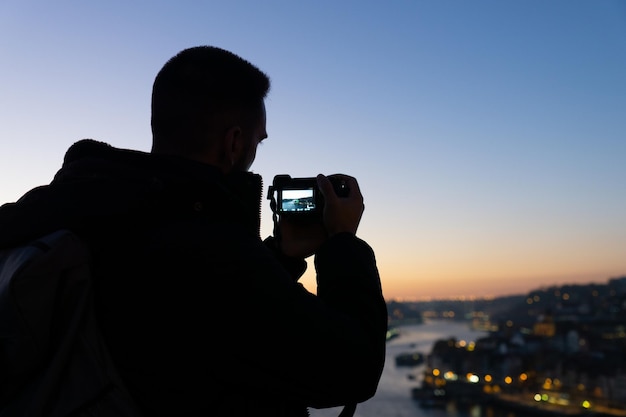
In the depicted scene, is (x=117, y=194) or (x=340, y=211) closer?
(x=117, y=194)

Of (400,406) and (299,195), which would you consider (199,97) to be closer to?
(299,195)

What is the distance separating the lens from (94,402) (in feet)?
1.53

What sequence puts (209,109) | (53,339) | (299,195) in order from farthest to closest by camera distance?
(299,195), (209,109), (53,339)

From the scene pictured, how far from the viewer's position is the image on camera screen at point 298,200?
0.71 m

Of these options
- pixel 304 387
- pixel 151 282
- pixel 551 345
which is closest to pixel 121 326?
pixel 151 282

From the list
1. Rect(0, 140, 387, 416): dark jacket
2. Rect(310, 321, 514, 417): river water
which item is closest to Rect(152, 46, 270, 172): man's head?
Rect(0, 140, 387, 416): dark jacket

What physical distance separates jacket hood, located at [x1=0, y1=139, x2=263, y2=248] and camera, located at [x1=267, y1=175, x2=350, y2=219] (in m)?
0.13

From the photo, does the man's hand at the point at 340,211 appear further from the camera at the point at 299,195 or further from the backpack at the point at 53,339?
the backpack at the point at 53,339

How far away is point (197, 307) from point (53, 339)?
0.38 ft

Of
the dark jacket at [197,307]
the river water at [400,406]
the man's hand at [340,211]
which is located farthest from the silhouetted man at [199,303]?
the river water at [400,406]

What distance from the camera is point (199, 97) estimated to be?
2.06 ft

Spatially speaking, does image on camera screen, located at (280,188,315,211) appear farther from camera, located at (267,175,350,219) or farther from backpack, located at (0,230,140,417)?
backpack, located at (0,230,140,417)

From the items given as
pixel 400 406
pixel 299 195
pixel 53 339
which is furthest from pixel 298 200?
pixel 400 406

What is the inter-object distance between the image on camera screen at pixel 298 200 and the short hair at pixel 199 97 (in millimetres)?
121
